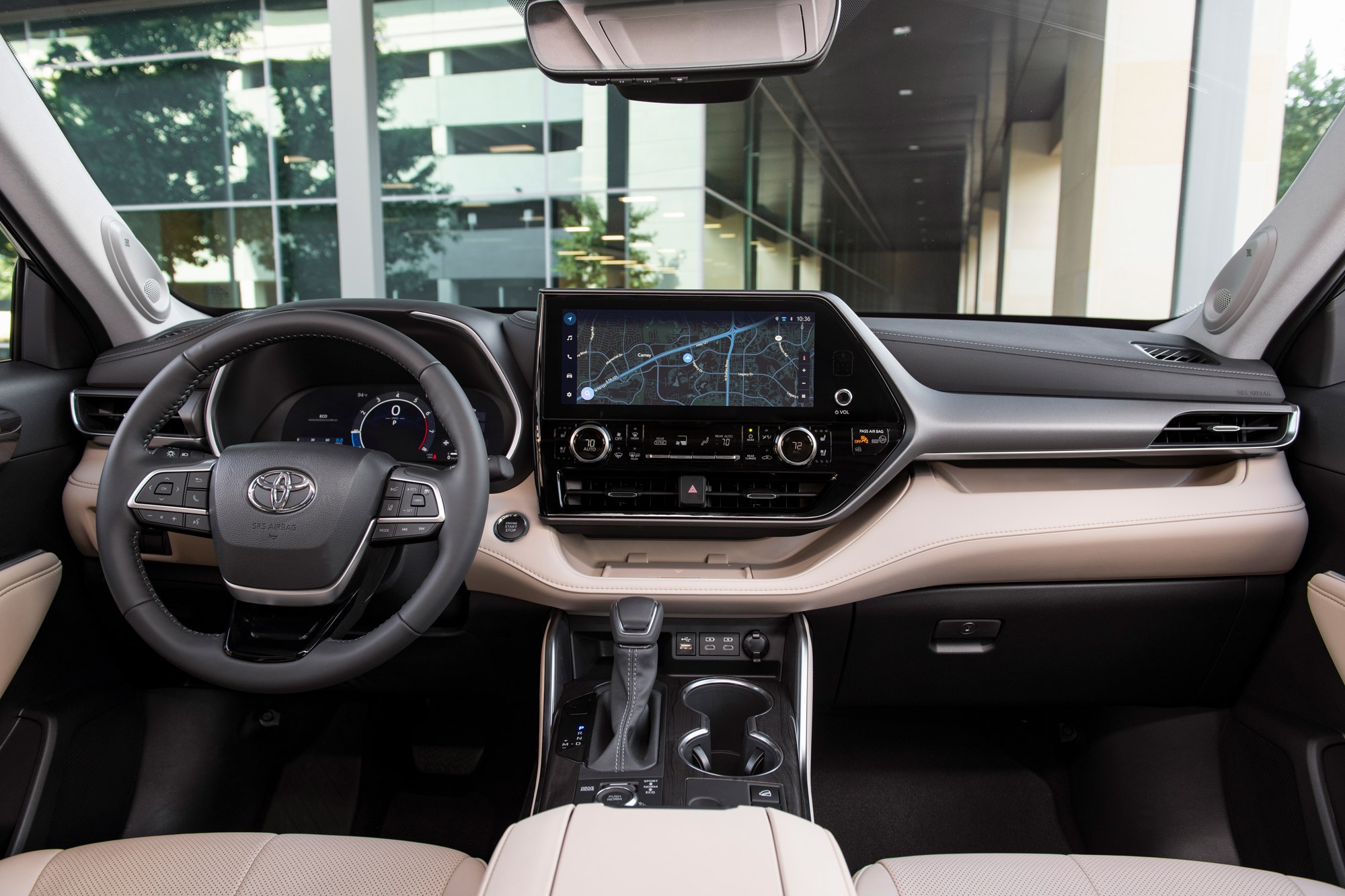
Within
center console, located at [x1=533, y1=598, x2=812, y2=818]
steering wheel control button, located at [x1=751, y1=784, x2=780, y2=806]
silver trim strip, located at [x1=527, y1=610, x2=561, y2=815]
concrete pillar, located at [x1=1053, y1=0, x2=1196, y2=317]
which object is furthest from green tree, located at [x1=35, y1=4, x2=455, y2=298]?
concrete pillar, located at [x1=1053, y1=0, x2=1196, y2=317]

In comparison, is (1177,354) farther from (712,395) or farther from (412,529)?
(412,529)

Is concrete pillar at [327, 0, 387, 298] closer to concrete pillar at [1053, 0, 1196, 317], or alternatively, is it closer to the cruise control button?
the cruise control button

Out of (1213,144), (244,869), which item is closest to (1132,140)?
(1213,144)

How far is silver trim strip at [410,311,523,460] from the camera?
1739mm

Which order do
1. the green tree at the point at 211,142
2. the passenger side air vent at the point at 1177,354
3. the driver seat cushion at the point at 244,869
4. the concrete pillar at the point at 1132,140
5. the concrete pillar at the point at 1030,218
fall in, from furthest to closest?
1. the concrete pillar at the point at 1030,218
2. the green tree at the point at 211,142
3. the concrete pillar at the point at 1132,140
4. the passenger side air vent at the point at 1177,354
5. the driver seat cushion at the point at 244,869

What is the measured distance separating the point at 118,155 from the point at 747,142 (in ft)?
7.96

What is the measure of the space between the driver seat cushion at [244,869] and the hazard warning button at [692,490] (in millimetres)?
815

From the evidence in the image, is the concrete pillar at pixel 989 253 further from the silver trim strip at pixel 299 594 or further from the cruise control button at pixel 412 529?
the silver trim strip at pixel 299 594

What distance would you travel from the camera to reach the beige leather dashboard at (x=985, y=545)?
1710 mm

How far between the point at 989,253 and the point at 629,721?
278cm

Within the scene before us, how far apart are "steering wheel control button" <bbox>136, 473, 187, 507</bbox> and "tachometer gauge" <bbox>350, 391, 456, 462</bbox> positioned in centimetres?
57

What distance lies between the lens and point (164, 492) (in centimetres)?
130

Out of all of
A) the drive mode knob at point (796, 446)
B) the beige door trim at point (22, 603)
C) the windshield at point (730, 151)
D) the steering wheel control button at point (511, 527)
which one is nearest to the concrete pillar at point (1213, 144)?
the windshield at point (730, 151)

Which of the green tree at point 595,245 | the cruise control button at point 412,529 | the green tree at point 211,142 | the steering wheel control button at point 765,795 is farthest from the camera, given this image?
the green tree at point 595,245
